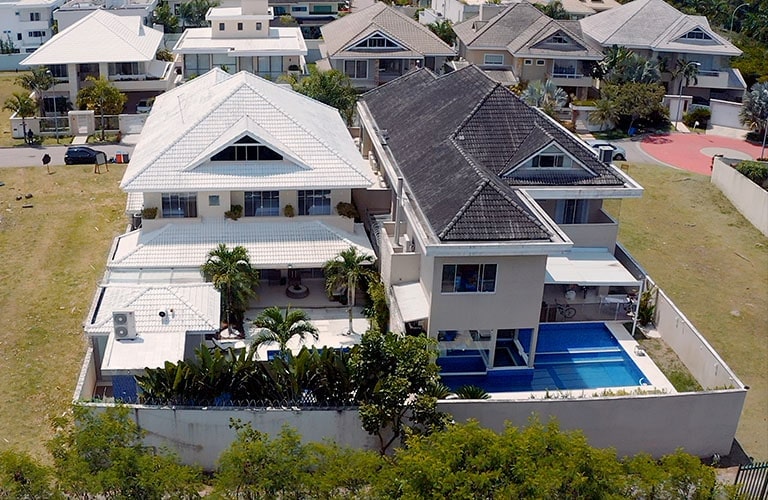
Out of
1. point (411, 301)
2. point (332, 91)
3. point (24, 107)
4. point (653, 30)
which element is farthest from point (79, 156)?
point (653, 30)

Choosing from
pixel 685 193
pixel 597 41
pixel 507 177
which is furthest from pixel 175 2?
pixel 507 177

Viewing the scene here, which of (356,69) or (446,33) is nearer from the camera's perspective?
(356,69)

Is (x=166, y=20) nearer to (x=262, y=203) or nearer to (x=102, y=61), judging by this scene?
(x=102, y=61)

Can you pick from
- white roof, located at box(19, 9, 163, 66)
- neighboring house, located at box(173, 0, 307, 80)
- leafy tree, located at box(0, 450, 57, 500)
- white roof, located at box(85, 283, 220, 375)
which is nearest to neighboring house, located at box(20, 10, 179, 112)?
white roof, located at box(19, 9, 163, 66)

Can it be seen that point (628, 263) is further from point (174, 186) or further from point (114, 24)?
point (114, 24)

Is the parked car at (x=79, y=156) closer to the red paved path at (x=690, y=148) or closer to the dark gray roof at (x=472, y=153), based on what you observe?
the dark gray roof at (x=472, y=153)

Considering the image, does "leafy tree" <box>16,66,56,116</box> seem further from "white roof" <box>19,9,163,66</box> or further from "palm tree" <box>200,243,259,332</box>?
"palm tree" <box>200,243,259,332</box>
